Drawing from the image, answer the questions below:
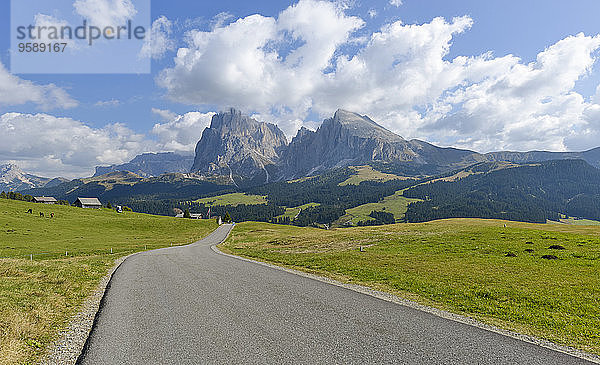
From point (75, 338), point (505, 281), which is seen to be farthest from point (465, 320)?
point (75, 338)

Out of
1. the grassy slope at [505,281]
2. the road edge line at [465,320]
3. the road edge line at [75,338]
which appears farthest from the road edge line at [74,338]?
the grassy slope at [505,281]

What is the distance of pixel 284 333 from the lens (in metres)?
12.1

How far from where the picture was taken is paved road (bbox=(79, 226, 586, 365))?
10.1 metres

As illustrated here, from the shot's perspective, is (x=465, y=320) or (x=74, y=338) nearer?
(x=74, y=338)

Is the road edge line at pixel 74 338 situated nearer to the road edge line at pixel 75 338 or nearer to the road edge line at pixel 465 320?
the road edge line at pixel 75 338

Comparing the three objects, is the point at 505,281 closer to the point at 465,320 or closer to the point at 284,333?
the point at 465,320

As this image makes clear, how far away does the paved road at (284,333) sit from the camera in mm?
10055

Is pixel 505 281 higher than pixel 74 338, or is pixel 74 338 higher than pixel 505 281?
pixel 74 338

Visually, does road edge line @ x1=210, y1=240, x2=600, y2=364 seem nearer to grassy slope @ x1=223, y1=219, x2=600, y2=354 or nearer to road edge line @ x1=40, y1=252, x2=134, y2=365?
grassy slope @ x1=223, y1=219, x2=600, y2=354

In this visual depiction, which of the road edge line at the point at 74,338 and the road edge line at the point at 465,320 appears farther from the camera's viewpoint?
the road edge line at the point at 74,338

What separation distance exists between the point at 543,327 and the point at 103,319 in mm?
20086

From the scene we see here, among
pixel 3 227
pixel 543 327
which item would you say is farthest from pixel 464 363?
pixel 3 227

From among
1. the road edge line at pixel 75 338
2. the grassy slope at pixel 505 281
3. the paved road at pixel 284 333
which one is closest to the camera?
the paved road at pixel 284 333

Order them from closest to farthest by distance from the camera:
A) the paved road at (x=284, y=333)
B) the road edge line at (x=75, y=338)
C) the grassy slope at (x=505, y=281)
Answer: the paved road at (x=284, y=333), the road edge line at (x=75, y=338), the grassy slope at (x=505, y=281)
